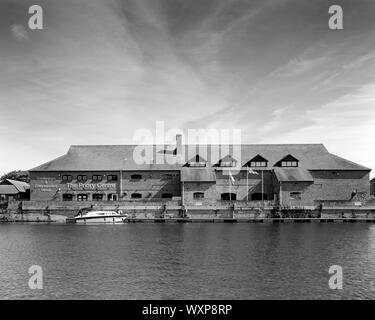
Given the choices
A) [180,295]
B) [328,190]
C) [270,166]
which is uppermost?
[270,166]

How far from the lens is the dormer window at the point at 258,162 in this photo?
6450cm

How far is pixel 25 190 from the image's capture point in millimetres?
70938

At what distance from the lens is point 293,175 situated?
201 feet

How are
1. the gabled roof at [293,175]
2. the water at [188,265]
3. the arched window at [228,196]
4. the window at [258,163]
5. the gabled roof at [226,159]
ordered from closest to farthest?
the water at [188,265]
the gabled roof at [293,175]
the arched window at [228,196]
the gabled roof at [226,159]
the window at [258,163]

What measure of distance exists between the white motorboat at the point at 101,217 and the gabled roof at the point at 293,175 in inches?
1054

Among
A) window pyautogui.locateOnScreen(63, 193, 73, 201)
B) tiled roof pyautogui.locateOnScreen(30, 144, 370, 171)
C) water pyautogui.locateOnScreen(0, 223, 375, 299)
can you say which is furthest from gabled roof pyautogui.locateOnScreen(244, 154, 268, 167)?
window pyautogui.locateOnScreen(63, 193, 73, 201)

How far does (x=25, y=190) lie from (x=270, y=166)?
4747cm

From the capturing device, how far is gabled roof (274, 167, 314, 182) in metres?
60.0

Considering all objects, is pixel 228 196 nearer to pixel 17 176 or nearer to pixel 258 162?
pixel 258 162

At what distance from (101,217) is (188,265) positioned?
32.0 metres

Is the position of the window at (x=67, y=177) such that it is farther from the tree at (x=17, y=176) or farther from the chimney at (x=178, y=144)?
the tree at (x=17, y=176)

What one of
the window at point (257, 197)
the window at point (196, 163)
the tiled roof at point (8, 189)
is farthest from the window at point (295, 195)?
the tiled roof at point (8, 189)
